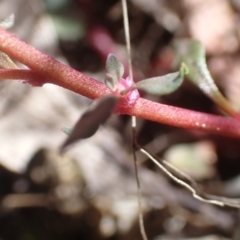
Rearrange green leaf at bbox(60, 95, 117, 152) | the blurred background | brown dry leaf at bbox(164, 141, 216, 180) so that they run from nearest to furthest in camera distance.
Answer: green leaf at bbox(60, 95, 117, 152)
the blurred background
brown dry leaf at bbox(164, 141, 216, 180)

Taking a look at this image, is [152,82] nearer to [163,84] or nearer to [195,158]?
[163,84]

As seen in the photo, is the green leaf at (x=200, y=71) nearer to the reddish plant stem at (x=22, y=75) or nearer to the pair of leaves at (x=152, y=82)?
the pair of leaves at (x=152, y=82)

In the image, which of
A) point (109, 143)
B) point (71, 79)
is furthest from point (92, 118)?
point (109, 143)

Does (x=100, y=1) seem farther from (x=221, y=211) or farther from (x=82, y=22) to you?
(x=221, y=211)

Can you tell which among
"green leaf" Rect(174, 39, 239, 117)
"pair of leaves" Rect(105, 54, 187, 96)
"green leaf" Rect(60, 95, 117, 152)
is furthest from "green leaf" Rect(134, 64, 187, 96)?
"green leaf" Rect(174, 39, 239, 117)

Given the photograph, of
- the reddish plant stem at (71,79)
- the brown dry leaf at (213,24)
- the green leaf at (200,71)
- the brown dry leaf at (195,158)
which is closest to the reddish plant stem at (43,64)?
the reddish plant stem at (71,79)

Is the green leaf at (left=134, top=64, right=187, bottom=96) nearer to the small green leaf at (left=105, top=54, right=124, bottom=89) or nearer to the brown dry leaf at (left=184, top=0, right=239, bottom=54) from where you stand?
the small green leaf at (left=105, top=54, right=124, bottom=89)

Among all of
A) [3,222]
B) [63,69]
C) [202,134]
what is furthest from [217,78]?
[63,69]
